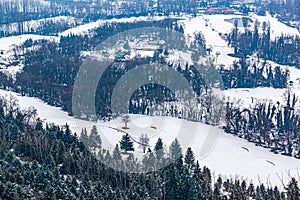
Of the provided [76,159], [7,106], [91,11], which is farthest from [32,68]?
[91,11]

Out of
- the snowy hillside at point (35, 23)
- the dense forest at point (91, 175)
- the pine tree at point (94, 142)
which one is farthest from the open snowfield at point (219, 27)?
the dense forest at point (91, 175)

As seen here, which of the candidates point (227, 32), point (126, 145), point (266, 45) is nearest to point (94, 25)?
point (227, 32)

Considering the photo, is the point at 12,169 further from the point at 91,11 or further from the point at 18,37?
the point at 91,11

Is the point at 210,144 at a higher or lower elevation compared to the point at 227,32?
lower

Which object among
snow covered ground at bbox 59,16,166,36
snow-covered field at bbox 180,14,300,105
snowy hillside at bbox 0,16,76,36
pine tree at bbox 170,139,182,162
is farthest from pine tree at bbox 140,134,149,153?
snowy hillside at bbox 0,16,76,36

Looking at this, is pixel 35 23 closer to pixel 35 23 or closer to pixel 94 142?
pixel 35 23

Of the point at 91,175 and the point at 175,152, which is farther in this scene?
the point at 175,152

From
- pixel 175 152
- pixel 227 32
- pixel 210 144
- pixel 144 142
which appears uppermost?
pixel 227 32

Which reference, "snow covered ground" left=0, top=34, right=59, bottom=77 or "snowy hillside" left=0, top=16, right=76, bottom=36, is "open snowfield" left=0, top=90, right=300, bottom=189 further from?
"snowy hillside" left=0, top=16, right=76, bottom=36
